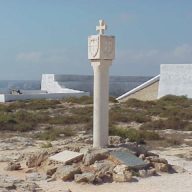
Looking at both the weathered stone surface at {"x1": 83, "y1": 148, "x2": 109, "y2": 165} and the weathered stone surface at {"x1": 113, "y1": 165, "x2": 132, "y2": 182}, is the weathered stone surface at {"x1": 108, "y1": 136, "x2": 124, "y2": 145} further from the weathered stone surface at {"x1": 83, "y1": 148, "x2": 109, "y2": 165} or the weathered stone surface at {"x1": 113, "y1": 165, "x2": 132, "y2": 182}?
the weathered stone surface at {"x1": 113, "y1": 165, "x2": 132, "y2": 182}

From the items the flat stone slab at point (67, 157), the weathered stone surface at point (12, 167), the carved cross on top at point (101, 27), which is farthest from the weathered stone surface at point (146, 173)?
the carved cross on top at point (101, 27)

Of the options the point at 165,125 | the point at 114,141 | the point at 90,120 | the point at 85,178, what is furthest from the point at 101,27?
the point at 90,120

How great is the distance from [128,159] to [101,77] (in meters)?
2.31

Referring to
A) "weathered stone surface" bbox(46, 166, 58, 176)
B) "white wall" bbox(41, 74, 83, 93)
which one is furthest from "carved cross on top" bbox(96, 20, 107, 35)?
"white wall" bbox(41, 74, 83, 93)

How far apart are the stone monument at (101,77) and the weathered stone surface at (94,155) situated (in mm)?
705

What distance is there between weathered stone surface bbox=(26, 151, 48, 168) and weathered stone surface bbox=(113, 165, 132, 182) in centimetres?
207

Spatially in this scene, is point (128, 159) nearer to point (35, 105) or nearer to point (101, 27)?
point (101, 27)

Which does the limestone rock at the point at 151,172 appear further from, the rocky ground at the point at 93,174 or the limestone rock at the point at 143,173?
the limestone rock at the point at 143,173

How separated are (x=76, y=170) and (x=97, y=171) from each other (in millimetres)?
480

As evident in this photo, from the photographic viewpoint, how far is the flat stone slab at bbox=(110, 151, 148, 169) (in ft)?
34.7

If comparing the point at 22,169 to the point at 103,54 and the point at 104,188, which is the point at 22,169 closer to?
the point at 104,188

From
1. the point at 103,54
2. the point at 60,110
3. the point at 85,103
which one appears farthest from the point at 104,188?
the point at 85,103

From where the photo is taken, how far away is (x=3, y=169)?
441 inches

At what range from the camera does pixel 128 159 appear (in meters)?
10.8
